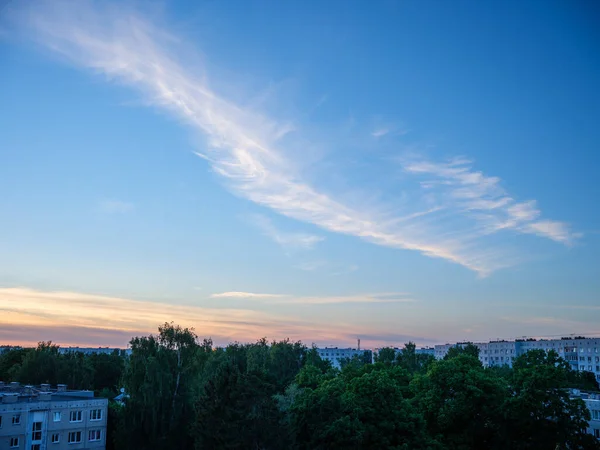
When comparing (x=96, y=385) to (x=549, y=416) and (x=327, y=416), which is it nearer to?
(x=327, y=416)

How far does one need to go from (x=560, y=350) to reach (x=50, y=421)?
143 meters

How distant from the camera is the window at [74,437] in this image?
54375 mm

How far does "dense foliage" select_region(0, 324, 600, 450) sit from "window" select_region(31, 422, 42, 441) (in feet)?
25.7

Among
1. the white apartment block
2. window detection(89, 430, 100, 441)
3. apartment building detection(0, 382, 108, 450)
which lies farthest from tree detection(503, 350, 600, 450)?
the white apartment block

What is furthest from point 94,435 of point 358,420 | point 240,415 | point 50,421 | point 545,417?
point 545,417

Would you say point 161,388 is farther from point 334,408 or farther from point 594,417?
point 594,417

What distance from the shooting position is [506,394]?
57.5 metres

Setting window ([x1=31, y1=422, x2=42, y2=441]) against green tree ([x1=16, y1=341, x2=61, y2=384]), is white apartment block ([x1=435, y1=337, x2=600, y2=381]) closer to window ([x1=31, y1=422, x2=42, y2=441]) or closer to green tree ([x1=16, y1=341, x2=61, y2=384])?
green tree ([x1=16, y1=341, x2=61, y2=384])

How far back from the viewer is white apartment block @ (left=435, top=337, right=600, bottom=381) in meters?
140

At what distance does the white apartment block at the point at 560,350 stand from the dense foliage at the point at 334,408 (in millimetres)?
94197

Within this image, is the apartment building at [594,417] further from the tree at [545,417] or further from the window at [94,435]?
the window at [94,435]

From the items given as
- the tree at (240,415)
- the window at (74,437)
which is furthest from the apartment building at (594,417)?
the window at (74,437)

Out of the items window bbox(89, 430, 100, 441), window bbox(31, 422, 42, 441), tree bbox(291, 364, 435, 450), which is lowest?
window bbox(89, 430, 100, 441)

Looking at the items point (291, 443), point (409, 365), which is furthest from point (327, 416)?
point (409, 365)
